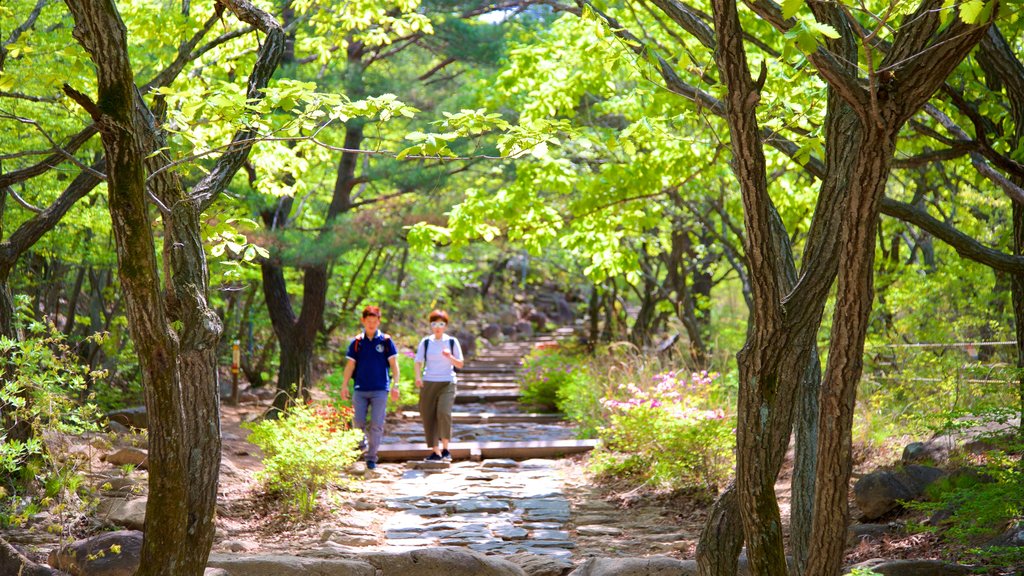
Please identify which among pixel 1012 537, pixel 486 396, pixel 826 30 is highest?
pixel 826 30

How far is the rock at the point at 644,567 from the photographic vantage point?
5.18 m

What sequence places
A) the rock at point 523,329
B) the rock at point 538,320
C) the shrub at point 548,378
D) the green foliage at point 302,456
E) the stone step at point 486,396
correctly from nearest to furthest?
the green foliage at point 302,456, the shrub at point 548,378, the stone step at point 486,396, the rock at point 523,329, the rock at point 538,320

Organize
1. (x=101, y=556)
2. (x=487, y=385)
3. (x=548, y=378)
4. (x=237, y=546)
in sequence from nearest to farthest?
(x=101, y=556) → (x=237, y=546) → (x=548, y=378) → (x=487, y=385)

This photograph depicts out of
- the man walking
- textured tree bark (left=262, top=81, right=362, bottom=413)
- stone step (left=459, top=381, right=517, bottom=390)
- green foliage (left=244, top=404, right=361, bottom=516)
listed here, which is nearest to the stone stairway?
green foliage (left=244, top=404, right=361, bottom=516)

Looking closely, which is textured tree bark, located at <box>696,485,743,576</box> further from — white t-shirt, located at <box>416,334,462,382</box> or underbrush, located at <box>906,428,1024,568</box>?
white t-shirt, located at <box>416,334,462,382</box>

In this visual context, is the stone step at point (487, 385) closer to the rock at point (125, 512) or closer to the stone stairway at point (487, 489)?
the stone stairway at point (487, 489)

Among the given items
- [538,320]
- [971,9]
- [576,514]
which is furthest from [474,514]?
→ [538,320]

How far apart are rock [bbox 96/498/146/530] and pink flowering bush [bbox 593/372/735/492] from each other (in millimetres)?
4350

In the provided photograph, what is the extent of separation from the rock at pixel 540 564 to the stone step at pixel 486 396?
10.9m

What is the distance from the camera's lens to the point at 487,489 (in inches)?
341

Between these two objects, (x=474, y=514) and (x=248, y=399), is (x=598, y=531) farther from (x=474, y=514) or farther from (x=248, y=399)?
(x=248, y=399)

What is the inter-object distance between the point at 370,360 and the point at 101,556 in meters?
4.27

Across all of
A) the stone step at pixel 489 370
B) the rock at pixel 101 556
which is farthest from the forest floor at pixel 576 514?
the stone step at pixel 489 370

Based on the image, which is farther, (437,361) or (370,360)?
(437,361)
